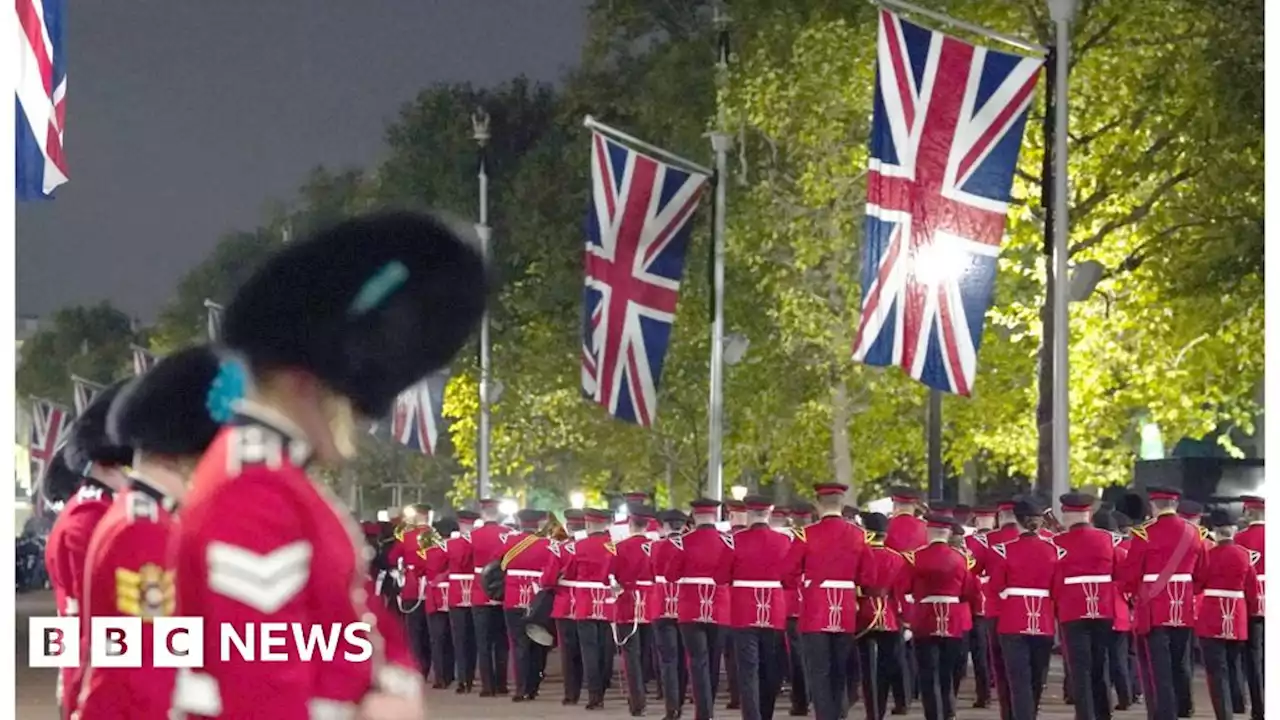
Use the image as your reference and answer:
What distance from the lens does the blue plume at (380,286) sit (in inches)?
246

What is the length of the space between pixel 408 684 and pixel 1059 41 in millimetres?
14514

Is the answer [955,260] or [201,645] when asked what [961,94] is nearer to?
[955,260]

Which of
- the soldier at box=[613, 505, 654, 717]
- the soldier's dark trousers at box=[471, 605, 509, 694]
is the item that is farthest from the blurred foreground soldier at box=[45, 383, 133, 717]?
the soldier's dark trousers at box=[471, 605, 509, 694]

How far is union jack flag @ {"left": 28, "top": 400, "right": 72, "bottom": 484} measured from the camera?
33.0ft

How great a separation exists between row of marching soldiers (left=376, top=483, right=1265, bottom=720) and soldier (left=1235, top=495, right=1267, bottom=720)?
0.9 inches

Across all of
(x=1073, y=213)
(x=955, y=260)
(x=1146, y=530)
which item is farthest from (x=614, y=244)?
(x=1146, y=530)

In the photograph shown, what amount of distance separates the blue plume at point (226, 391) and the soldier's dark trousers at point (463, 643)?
12.5 m

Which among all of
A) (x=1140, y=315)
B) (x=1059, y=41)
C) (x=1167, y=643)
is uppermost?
(x=1059, y=41)

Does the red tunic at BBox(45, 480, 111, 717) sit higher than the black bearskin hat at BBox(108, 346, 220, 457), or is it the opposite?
the black bearskin hat at BBox(108, 346, 220, 457)

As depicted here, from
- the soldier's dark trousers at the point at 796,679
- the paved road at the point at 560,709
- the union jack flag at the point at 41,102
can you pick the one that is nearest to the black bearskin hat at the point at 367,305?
the union jack flag at the point at 41,102

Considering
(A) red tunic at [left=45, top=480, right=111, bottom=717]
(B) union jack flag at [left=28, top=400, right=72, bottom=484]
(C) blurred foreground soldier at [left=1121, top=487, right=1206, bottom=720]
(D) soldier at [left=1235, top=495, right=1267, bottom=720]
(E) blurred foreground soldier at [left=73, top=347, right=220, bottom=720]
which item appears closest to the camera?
(E) blurred foreground soldier at [left=73, top=347, right=220, bottom=720]

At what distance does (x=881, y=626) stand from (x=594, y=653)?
264 centimetres

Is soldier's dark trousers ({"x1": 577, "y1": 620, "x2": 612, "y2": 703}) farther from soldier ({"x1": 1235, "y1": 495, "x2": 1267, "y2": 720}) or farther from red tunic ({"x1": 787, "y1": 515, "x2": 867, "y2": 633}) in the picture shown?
soldier ({"x1": 1235, "y1": 495, "x2": 1267, "y2": 720})

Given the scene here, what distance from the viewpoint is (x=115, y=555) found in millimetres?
6078
